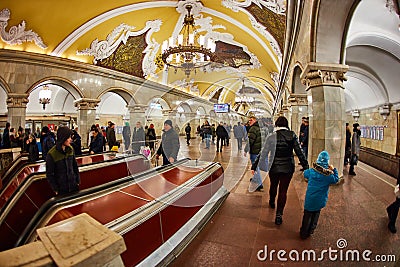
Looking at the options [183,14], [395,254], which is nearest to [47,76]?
[183,14]

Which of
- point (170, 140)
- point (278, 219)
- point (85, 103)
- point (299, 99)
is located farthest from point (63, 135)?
point (85, 103)

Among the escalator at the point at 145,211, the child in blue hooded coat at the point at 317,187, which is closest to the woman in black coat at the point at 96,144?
the escalator at the point at 145,211

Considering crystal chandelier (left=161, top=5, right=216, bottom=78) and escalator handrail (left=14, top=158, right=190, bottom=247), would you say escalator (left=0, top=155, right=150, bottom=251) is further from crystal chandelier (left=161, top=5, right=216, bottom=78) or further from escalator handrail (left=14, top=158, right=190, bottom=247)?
crystal chandelier (left=161, top=5, right=216, bottom=78)

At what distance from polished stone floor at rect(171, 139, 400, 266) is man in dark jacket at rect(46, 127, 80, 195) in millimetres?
1752

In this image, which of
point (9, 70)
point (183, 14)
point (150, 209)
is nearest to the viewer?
point (150, 209)

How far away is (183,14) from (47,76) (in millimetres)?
6409

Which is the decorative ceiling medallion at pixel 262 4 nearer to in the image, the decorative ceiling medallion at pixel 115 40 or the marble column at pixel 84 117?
the decorative ceiling medallion at pixel 115 40

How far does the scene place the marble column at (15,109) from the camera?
26.8 ft

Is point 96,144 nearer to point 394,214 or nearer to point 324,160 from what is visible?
point 324,160

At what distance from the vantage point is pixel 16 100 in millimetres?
8227

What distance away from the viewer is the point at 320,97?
4469 millimetres

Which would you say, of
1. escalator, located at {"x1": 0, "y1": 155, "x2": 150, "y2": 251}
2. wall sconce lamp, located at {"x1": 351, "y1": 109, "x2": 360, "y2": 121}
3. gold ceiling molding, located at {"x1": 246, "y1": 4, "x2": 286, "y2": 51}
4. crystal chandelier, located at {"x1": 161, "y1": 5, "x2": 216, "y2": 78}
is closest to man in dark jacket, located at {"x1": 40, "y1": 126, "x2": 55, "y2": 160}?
escalator, located at {"x1": 0, "y1": 155, "x2": 150, "y2": 251}

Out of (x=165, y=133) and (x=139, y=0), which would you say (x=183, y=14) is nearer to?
(x=139, y=0)

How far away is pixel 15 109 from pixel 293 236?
1006 cm
